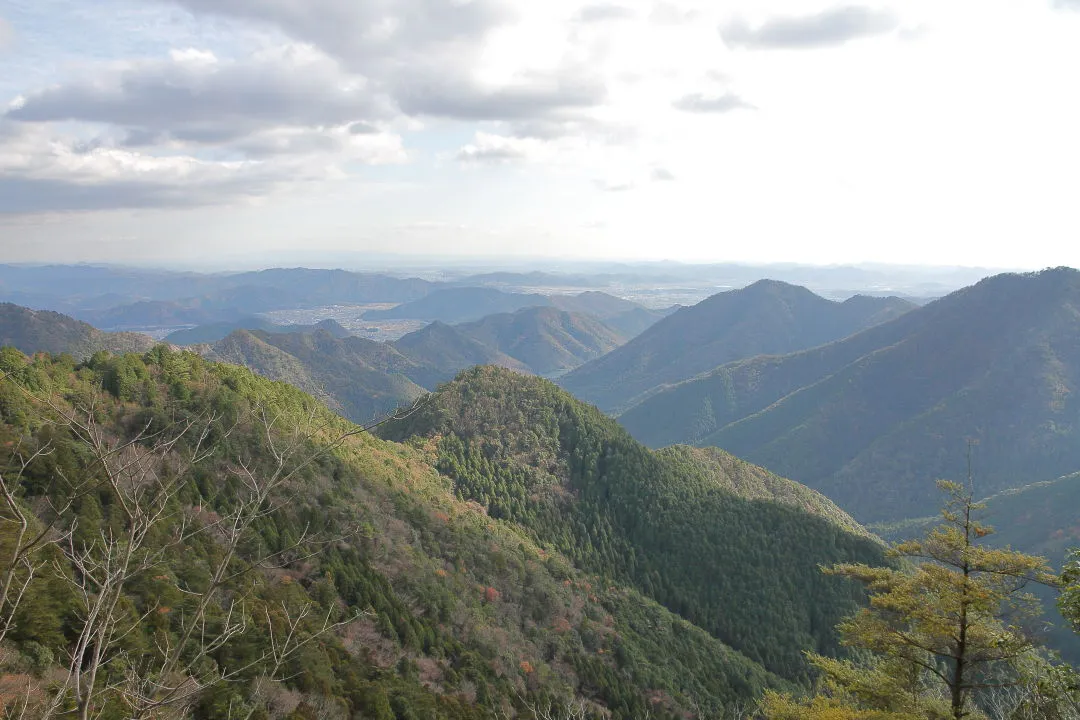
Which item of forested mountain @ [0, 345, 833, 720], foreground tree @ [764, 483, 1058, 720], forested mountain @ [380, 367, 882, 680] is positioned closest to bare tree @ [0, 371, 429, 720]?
forested mountain @ [0, 345, 833, 720]

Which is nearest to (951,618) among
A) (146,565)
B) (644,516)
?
(146,565)

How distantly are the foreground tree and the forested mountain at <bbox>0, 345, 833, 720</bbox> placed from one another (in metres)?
16.5

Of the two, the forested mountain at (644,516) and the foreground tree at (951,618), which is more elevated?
the foreground tree at (951,618)

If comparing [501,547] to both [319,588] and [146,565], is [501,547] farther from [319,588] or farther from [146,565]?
[146,565]

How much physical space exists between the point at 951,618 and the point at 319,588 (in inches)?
1585

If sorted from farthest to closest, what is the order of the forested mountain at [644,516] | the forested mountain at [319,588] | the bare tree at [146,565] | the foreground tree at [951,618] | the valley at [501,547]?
1. the forested mountain at [644,516]
2. the valley at [501,547]
3. the forested mountain at [319,588]
4. the foreground tree at [951,618]
5. the bare tree at [146,565]

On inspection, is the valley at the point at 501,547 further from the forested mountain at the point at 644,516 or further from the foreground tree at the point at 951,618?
the foreground tree at the point at 951,618

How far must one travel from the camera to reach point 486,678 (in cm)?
4872

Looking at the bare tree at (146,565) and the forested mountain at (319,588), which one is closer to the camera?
the bare tree at (146,565)

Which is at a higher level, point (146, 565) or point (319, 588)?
point (146, 565)

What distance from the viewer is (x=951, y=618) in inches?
682

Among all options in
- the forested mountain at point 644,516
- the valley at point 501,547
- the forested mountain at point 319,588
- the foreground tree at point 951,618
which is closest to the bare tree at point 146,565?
the forested mountain at point 319,588

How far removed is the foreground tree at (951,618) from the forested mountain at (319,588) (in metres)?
16.5

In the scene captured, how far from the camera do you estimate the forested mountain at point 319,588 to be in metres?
22.8
